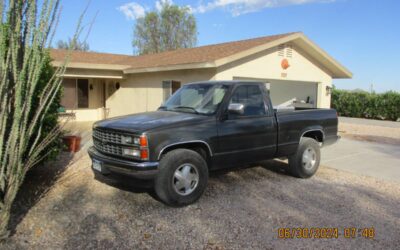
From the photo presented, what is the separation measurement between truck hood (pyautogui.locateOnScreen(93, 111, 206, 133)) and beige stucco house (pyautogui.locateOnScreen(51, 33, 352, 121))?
541cm

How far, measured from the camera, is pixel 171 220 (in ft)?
15.3

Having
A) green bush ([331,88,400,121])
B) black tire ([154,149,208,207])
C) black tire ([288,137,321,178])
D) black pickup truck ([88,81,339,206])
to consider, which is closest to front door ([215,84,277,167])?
black pickup truck ([88,81,339,206])

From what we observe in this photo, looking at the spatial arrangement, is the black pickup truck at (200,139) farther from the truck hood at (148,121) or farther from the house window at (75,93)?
the house window at (75,93)

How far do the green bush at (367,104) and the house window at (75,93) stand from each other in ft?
63.5

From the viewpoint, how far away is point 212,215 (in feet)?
15.9

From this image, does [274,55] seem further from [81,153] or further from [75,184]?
[75,184]

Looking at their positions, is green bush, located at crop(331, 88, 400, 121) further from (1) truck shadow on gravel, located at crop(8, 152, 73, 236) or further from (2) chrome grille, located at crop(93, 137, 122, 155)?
(2) chrome grille, located at crop(93, 137, 122, 155)

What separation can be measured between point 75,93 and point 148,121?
13.0m

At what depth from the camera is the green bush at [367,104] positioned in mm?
23450

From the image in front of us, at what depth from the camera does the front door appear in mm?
5556

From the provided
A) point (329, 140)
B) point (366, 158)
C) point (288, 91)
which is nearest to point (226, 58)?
point (329, 140)

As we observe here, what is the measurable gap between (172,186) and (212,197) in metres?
0.93

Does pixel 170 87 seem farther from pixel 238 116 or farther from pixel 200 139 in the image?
pixel 200 139

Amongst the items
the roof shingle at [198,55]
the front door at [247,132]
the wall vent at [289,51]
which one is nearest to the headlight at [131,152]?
the front door at [247,132]
